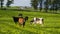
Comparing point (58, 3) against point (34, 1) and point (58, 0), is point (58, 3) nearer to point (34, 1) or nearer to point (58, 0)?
point (58, 0)

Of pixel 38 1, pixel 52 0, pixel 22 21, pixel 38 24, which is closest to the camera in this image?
pixel 22 21

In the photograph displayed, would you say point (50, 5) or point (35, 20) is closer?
point (35, 20)

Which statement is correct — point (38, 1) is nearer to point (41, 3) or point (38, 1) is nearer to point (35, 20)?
point (41, 3)

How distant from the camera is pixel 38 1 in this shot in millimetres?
116375

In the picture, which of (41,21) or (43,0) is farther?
(43,0)

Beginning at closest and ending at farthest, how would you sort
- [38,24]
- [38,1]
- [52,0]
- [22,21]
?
[22,21], [38,24], [52,0], [38,1]

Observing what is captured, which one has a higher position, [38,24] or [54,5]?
[38,24]

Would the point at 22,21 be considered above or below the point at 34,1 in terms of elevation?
above

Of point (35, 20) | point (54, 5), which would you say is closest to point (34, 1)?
point (54, 5)

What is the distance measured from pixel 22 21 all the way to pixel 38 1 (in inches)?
3606

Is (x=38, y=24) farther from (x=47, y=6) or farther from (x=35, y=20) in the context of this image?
(x=47, y=6)

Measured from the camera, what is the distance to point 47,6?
10956cm

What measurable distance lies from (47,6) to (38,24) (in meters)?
80.2

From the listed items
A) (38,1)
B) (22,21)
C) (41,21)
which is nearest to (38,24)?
(41,21)
